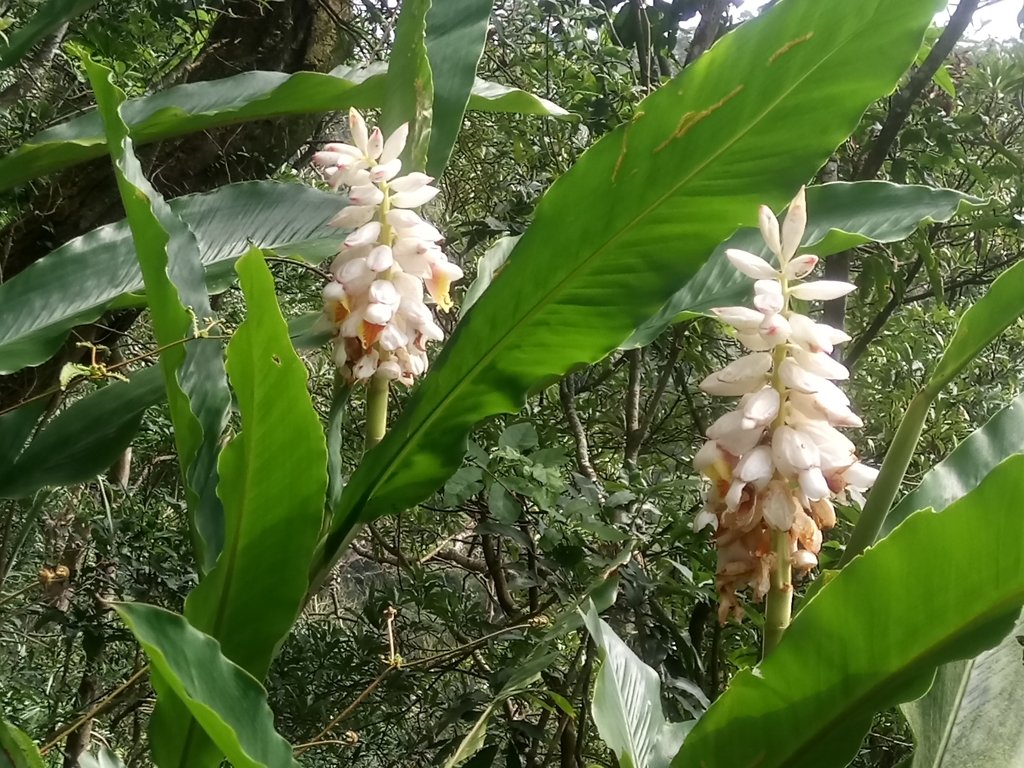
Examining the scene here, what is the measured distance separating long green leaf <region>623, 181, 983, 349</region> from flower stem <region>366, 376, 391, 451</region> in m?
0.21

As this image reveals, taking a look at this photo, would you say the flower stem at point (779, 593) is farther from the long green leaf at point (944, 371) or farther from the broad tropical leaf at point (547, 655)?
the broad tropical leaf at point (547, 655)

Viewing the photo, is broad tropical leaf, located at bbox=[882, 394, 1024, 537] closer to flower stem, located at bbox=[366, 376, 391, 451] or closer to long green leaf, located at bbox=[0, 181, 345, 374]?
flower stem, located at bbox=[366, 376, 391, 451]

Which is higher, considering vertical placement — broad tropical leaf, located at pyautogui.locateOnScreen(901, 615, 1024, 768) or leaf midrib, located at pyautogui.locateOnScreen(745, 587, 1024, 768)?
leaf midrib, located at pyautogui.locateOnScreen(745, 587, 1024, 768)

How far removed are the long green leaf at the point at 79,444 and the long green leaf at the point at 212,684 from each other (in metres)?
0.40

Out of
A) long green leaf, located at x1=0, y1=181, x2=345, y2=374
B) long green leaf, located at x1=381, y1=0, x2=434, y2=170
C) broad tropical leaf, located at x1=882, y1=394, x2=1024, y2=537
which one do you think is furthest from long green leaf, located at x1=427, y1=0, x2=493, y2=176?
broad tropical leaf, located at x1=882, y1=394, x2=1024, y2=537

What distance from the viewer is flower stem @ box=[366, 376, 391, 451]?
0.54 metres

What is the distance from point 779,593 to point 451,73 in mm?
517

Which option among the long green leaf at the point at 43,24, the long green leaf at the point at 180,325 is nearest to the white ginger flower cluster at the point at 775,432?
the long green leaf at the point at 180,325

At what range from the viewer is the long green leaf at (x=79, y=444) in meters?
0.74

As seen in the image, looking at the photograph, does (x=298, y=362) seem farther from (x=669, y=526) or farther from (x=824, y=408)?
(x=669, y=526)

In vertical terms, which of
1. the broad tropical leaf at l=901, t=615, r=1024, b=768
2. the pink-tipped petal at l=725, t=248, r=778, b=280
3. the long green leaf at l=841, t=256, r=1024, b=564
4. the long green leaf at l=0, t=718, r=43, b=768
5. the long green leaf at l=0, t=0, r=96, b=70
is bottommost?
the long green leaf at l=0, t=718, r=43, b=768

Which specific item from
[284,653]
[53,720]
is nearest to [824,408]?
[284,653]

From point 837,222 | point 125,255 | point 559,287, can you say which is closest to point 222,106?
point 125,255

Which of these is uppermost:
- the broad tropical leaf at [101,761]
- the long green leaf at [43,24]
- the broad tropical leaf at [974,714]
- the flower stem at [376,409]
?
the long green leaf at [43,24]
